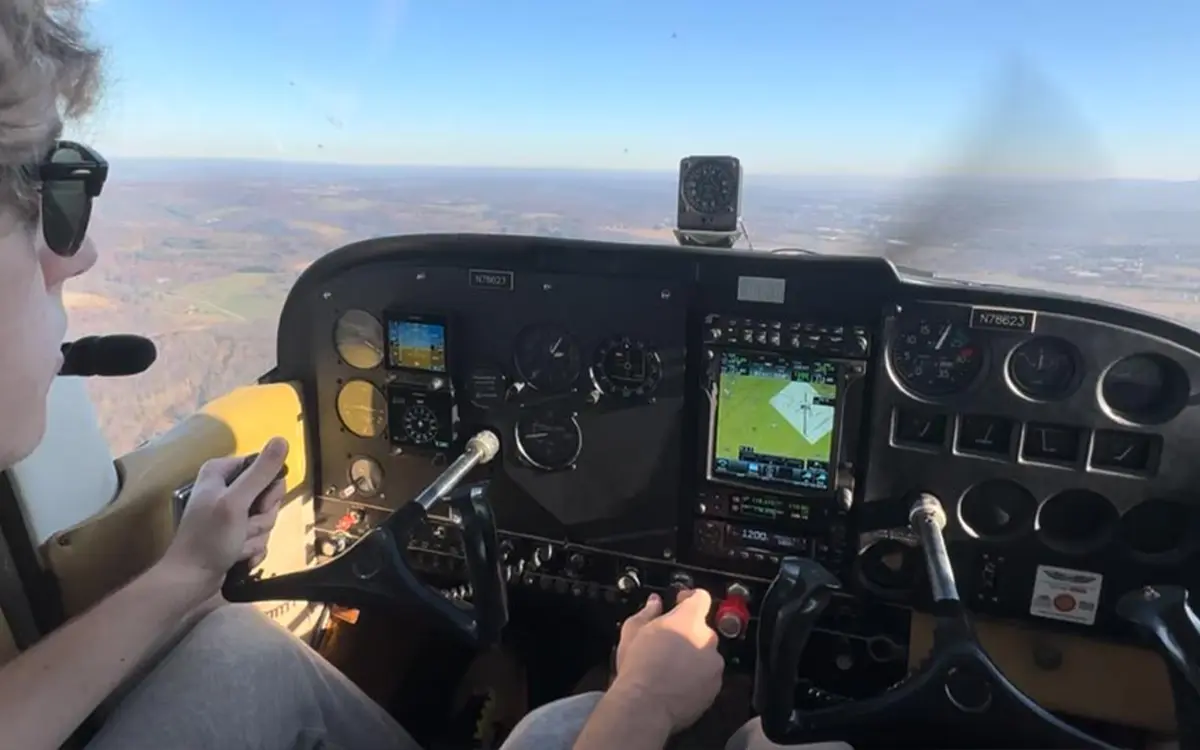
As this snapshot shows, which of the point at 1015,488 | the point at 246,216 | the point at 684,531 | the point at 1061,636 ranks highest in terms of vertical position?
the point at 246,216

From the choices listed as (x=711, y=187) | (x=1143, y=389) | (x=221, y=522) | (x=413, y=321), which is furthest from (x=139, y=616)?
(x=1143, y=389)

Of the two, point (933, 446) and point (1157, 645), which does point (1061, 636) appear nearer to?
point (933, 446)

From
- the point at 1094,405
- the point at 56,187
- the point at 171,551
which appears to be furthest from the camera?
the point at 1094,405

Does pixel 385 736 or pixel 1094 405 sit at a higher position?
pixel 1094 405

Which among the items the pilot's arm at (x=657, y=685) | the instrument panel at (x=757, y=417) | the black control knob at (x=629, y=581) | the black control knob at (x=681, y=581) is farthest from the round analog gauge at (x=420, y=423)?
the pilot's arm at (x=657, y=685)

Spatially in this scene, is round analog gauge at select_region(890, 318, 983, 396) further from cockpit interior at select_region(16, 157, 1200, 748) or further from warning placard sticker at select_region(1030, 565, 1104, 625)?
warning placard sticker at select_region(1030, 565, 1104, 625)

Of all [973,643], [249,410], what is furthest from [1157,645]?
[249,410]

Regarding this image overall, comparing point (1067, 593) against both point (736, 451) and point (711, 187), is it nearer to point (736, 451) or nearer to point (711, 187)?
point (736, 451)

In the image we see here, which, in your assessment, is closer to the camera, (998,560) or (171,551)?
(171,551)

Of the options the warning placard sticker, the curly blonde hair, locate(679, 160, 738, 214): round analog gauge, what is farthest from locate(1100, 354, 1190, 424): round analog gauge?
the curly blonde hair
